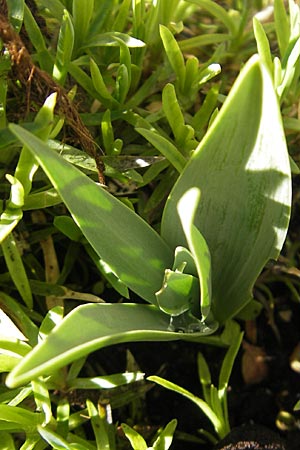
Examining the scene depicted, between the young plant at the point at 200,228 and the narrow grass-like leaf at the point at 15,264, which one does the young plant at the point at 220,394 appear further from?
the narrow grass-like leaf at the point at 15,264

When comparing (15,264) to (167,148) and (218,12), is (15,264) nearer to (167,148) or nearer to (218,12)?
(167,148)

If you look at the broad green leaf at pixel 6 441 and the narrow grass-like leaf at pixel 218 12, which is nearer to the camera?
the broad green leaf at pixel 6 441

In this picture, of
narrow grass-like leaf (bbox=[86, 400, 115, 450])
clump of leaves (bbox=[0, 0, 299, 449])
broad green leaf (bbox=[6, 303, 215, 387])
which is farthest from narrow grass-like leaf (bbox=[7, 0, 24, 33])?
narrow grass-like leaf (bbox=[86, 400, 115, 450])

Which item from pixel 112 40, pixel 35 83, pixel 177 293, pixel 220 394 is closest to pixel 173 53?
pixel 112 40

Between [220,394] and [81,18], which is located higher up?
[81,18]

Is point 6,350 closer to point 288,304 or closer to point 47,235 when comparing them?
point 47,235

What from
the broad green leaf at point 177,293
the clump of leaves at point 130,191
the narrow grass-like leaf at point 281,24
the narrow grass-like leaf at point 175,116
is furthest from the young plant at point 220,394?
the narrow grass-like leaf at point 281,24

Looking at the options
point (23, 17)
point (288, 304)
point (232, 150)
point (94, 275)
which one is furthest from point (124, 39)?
point (288, 304)
